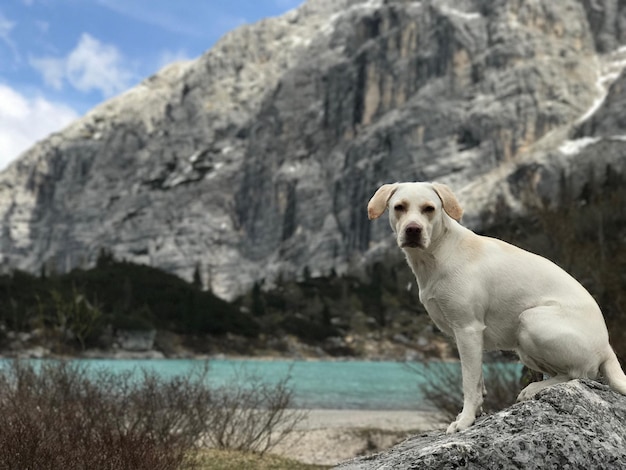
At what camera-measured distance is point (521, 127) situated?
16300 cm

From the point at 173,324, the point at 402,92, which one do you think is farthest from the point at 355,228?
Result: the point at 173,324

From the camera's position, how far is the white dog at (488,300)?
4008 mm

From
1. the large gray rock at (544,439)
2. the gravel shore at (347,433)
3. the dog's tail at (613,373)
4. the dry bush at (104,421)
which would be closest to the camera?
the large gray rock at (544,439)

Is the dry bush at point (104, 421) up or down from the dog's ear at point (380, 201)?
down

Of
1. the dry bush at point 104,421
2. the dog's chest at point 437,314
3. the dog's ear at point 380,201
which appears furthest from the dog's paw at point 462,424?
the dry bush at point 104,421

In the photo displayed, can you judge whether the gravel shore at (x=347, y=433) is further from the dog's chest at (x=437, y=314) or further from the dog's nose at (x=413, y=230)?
the dog's nose at (x=413, y=230)

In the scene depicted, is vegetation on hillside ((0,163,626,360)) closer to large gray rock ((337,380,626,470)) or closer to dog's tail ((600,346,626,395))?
dog's tail ((600,346,626,395))

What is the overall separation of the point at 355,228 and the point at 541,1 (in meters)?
78.9

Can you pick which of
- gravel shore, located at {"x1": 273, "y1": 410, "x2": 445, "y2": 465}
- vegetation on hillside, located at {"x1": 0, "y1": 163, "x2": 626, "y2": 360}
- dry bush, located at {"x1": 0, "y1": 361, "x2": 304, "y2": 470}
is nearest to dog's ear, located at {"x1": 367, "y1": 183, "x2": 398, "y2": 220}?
dry bush, located at {"x1": 0, "y1": 361, "x2": 304, "y2": 470}

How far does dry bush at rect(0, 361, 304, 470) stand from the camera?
5.26 meters

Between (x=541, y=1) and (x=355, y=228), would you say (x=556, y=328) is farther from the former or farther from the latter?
(x=541, y=1)

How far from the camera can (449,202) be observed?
418cm

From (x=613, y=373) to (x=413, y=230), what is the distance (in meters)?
1.60

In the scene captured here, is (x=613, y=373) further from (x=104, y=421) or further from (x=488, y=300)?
(x=104, y=421)
